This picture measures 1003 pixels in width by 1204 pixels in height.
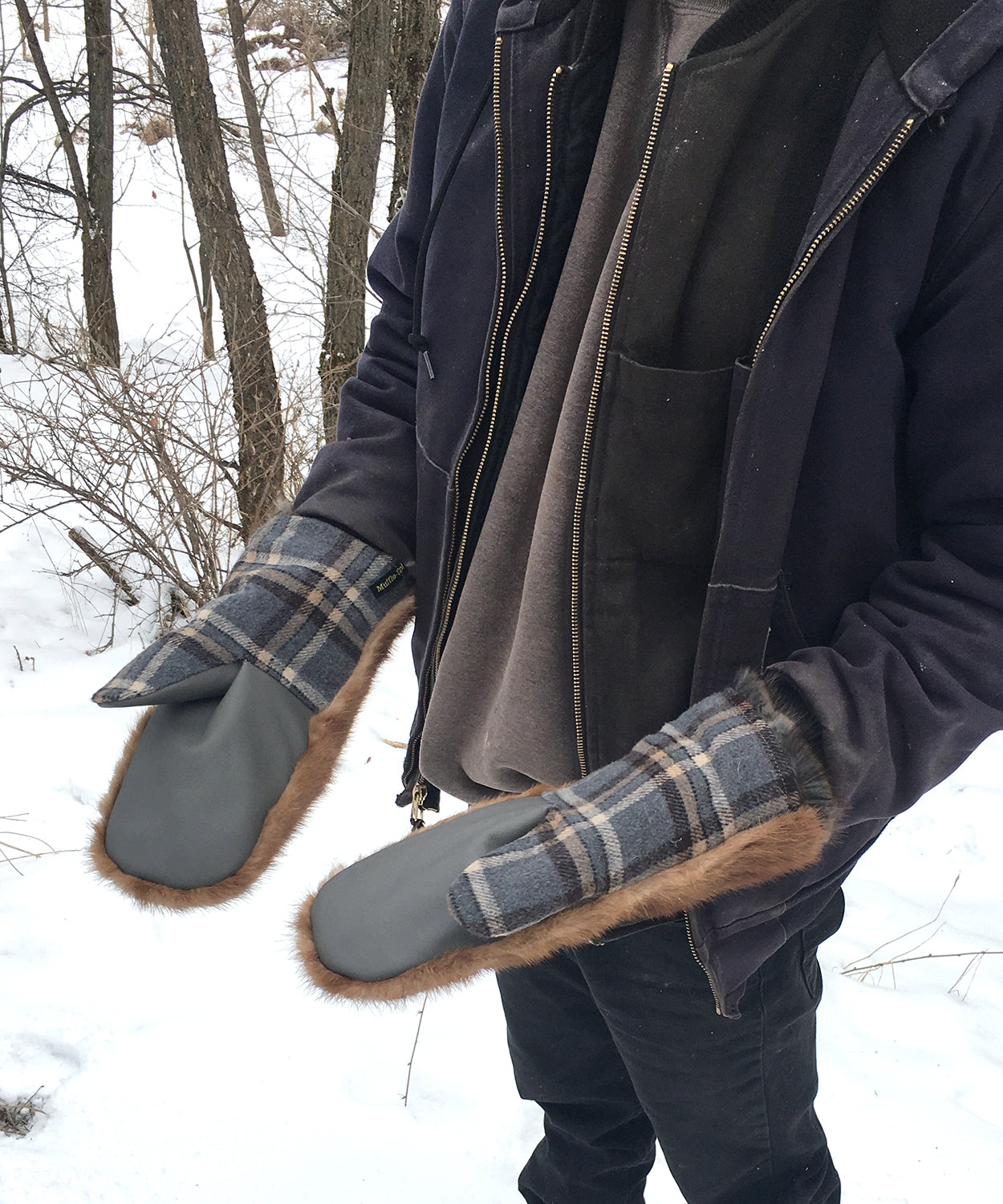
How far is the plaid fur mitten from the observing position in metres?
0.81

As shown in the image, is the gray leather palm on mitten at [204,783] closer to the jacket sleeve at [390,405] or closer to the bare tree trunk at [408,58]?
the jacket sleeve at [390,405]

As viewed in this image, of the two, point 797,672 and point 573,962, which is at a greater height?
point 797,672

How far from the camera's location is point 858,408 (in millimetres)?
897

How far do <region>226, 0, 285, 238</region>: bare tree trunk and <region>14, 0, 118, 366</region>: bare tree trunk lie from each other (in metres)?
1.34

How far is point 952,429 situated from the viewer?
0.84 meters

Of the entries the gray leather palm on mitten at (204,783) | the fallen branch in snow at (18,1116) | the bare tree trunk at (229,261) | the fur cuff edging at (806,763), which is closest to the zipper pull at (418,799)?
the gray leather palm on mitten at (204,783)

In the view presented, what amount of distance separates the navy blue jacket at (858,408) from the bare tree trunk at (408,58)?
17.0 ft

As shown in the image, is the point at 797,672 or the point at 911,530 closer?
the point at 797,672

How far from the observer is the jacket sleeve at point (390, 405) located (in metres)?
1.24

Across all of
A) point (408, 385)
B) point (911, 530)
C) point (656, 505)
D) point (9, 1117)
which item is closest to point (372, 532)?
point (408, 385)

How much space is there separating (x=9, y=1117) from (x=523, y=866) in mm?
1953

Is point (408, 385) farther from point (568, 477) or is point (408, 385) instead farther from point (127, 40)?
point (127, 40)

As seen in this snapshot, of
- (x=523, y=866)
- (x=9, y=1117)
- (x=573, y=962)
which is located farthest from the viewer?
(x=9, y=1117)

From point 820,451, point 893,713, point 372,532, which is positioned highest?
point 820,451
